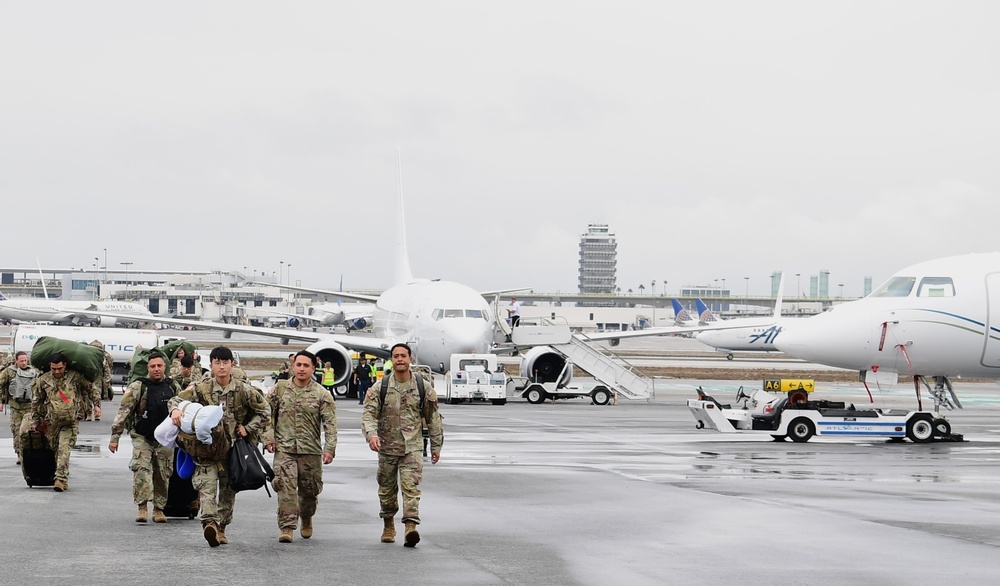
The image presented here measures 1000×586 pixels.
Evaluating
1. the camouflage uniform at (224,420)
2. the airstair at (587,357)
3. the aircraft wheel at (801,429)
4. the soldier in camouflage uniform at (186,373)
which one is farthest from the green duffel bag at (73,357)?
the airstair at (587,357)

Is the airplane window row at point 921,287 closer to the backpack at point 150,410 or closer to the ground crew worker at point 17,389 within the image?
the ground crew worker at point 17,389

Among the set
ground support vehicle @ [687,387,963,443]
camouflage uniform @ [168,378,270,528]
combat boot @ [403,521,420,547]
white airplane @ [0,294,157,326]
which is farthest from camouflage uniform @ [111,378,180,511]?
white airplane @ [0,294,157,326]

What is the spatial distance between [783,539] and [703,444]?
464 inches

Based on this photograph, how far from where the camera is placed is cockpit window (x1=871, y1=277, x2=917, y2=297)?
81.7 ft

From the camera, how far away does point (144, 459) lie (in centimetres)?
1293

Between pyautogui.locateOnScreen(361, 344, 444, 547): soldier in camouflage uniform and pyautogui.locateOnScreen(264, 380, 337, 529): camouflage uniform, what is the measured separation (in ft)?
1.33

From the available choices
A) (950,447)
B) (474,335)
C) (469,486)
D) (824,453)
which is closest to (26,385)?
(469,486)

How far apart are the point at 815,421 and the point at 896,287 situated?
10.8 ft

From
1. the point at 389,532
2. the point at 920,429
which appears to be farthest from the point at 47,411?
the point at 920,429

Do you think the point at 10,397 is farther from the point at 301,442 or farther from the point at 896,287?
the point at 896,287

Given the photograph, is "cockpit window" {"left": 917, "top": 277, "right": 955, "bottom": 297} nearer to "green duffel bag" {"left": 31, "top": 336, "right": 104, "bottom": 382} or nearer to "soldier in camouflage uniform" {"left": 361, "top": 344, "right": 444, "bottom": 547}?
"soldier in camouflage uniform" {"left": 361, "top": 344, "right": 444, "bottom": 547}

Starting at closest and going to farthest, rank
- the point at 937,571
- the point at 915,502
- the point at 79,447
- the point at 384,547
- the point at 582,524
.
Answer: the point at 937,571 < the point at 384,547 < the point at 582,524 < the point at 915,502 < the point at 79,447

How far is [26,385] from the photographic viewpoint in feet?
59.4

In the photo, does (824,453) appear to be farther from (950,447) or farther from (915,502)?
(915,502)
